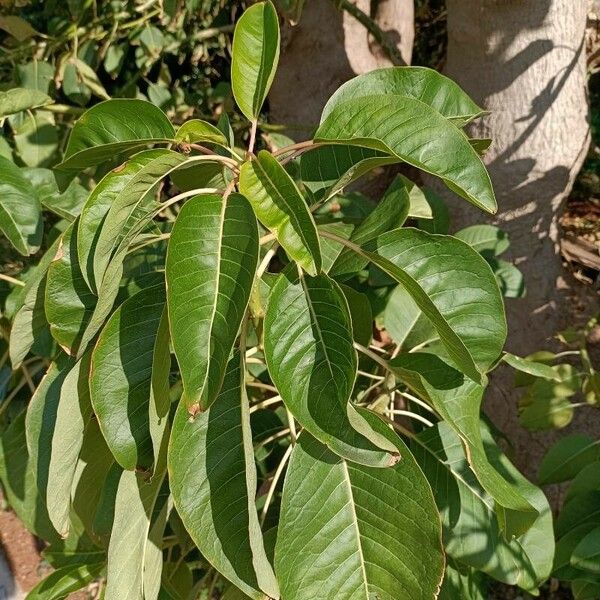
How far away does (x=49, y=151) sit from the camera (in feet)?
4.91

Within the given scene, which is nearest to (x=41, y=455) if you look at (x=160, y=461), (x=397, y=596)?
(x=160, y=461)

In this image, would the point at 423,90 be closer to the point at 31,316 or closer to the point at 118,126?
the point at 118,126

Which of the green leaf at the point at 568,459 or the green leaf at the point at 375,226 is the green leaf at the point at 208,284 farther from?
the green leaf at the point at 568,459

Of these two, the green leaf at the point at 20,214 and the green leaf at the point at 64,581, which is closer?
the green leaf at the point at 20,214

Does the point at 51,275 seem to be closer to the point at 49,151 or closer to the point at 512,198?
the point at 49,151

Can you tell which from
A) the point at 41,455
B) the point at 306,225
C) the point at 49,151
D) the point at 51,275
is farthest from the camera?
the point at 49,151

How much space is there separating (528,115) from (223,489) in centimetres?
121

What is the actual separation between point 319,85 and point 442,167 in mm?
1139

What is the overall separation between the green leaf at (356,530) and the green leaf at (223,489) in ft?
0.23

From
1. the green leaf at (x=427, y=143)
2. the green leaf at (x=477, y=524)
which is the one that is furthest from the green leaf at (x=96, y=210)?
the green leaf at (x=477, y=524)

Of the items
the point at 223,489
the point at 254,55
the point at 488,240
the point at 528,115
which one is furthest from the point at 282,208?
the point at 528,115

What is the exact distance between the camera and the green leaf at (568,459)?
1308 mm

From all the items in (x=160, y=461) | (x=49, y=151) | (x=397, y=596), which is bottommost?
(x=397, y=596)

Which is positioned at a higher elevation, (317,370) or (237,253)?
(237,253)
